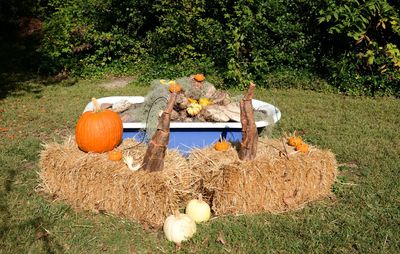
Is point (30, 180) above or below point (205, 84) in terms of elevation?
below

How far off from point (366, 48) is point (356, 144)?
3.52 metres

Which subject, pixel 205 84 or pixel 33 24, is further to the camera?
pixel 33 24

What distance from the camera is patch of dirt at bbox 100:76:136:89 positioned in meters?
9.77

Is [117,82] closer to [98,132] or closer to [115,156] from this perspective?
[98,132]

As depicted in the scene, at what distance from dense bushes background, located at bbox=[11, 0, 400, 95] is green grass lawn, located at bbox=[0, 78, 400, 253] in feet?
7.83

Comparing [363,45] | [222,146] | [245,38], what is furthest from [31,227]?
[363,45]

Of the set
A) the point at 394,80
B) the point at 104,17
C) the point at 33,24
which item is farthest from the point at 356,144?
the point at 33,24

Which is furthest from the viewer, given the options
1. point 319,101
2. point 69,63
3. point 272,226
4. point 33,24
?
point 33,24

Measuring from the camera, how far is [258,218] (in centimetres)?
436

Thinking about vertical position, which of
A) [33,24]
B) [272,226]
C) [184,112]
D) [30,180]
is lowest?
[33,24]

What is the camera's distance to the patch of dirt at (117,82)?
9.77 metres

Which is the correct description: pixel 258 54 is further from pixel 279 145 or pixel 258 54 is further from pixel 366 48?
Answer: pixel 279 145

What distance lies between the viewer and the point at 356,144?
20.7 feet

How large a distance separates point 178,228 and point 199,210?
14.9 inches
